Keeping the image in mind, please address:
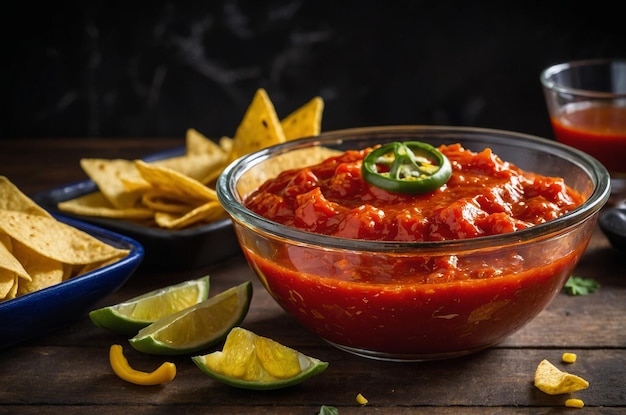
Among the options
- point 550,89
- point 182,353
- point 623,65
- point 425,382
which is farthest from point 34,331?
point 623,65

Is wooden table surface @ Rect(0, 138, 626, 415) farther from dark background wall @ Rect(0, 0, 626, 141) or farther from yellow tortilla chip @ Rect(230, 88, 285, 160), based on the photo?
dark background wall @ Rect(0, 0, 626, 141)

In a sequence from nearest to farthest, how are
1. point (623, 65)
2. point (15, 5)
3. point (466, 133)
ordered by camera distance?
point (466, 133) → point (623, 65) → point (15, 5)

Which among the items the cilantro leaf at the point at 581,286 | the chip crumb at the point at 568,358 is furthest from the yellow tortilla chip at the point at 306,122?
the chip crumb at the point at 568,358

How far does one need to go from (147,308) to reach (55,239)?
0.33m

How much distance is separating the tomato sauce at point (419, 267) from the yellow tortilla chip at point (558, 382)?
0.14 meters

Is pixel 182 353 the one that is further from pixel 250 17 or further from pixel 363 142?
pixel 250 17

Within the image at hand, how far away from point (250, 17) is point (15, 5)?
104 centimetres

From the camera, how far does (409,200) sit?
205 centimetres

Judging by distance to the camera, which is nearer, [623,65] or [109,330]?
[109,330]

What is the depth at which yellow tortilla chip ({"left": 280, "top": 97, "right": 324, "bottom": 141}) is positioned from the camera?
3004 mm

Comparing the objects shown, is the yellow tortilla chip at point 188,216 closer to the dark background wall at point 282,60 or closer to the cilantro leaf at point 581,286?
the cilantro leaf at point 581,286

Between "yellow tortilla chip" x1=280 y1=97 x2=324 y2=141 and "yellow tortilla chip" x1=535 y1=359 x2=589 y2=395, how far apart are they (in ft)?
4.29

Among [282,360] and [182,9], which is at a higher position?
[182,9]

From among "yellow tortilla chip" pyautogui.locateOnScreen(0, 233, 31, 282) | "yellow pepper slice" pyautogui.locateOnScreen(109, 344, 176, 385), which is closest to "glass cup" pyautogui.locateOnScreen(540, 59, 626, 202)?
"yellow pepper slice" pyautogui.locateOnScreen(109, 344, 176, 385)
